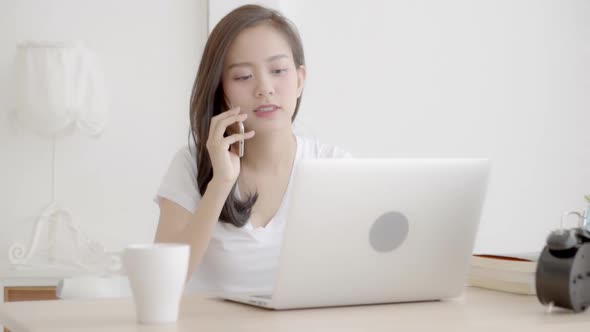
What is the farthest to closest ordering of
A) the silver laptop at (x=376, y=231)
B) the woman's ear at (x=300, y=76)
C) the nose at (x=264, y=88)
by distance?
1. the woman's ear at (x=300, y=76)
2. the nose at (x=264, y=88)
3. the silver laptop at (x=376, y=231)

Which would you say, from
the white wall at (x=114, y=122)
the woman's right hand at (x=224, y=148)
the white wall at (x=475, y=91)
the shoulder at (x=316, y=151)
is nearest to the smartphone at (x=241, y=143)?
the woman's right hand at (x=224, y=148)

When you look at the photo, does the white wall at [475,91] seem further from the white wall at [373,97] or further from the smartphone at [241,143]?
the smartphone at [241,143]

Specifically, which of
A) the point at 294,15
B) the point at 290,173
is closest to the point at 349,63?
the point at 294,15

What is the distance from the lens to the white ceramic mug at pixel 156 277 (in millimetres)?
1220

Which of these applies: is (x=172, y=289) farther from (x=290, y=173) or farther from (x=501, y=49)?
(x=501, y=49)

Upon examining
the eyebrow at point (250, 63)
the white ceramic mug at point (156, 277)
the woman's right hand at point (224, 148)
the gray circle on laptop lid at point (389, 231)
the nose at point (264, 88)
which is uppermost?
the eyebrow at point (250, 63)

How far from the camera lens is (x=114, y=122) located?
3449 mm

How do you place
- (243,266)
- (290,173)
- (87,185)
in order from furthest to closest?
1. (87,185)
2. (290,173)
3. (243,266)

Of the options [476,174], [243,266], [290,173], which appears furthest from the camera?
[290,173]

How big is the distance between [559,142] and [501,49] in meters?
0.56

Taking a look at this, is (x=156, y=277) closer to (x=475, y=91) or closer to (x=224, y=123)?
(x=224, y=123)

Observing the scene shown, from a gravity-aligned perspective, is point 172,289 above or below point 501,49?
below

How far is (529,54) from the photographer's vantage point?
4121mm

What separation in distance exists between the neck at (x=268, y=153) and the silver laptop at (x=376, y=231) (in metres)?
0.68
